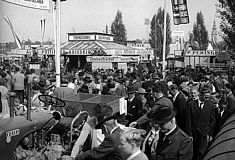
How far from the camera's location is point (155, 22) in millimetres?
74250

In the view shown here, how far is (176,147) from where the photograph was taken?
3988mm

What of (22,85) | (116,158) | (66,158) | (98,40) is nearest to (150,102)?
(66,158)

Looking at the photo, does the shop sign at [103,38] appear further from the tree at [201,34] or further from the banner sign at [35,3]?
the tree at [201,34]

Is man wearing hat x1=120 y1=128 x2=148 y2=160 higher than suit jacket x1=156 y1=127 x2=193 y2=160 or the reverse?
higher

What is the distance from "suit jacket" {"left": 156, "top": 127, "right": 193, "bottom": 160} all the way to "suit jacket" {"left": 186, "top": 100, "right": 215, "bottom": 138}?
2968 millimetres

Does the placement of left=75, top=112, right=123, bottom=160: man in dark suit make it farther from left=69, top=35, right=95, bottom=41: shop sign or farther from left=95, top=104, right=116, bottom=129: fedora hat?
left=69, top=35, right=95, bottom=41: shop sign

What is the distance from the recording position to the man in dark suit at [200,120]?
Answer: 23.2 ft

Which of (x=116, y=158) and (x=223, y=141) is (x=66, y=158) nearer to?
(x=116, y=158)

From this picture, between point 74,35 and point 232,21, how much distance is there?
2222 centimetres

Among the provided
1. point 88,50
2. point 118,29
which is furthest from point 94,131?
point 118,29

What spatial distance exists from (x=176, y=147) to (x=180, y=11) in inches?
618

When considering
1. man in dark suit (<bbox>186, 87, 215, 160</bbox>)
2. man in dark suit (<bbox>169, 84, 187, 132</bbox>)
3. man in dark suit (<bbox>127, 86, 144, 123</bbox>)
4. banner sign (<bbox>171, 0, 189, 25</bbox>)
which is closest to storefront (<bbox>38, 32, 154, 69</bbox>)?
banner sign (<bbox>171, 0, 189, 25</bbox>)

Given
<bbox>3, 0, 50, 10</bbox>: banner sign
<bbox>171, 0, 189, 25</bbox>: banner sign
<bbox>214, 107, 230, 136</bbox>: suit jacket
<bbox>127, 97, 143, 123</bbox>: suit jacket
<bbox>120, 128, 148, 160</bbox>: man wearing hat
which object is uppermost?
<bbox>171, 0, 189, 25</bbox>: banner sign

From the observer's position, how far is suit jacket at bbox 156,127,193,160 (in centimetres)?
394
